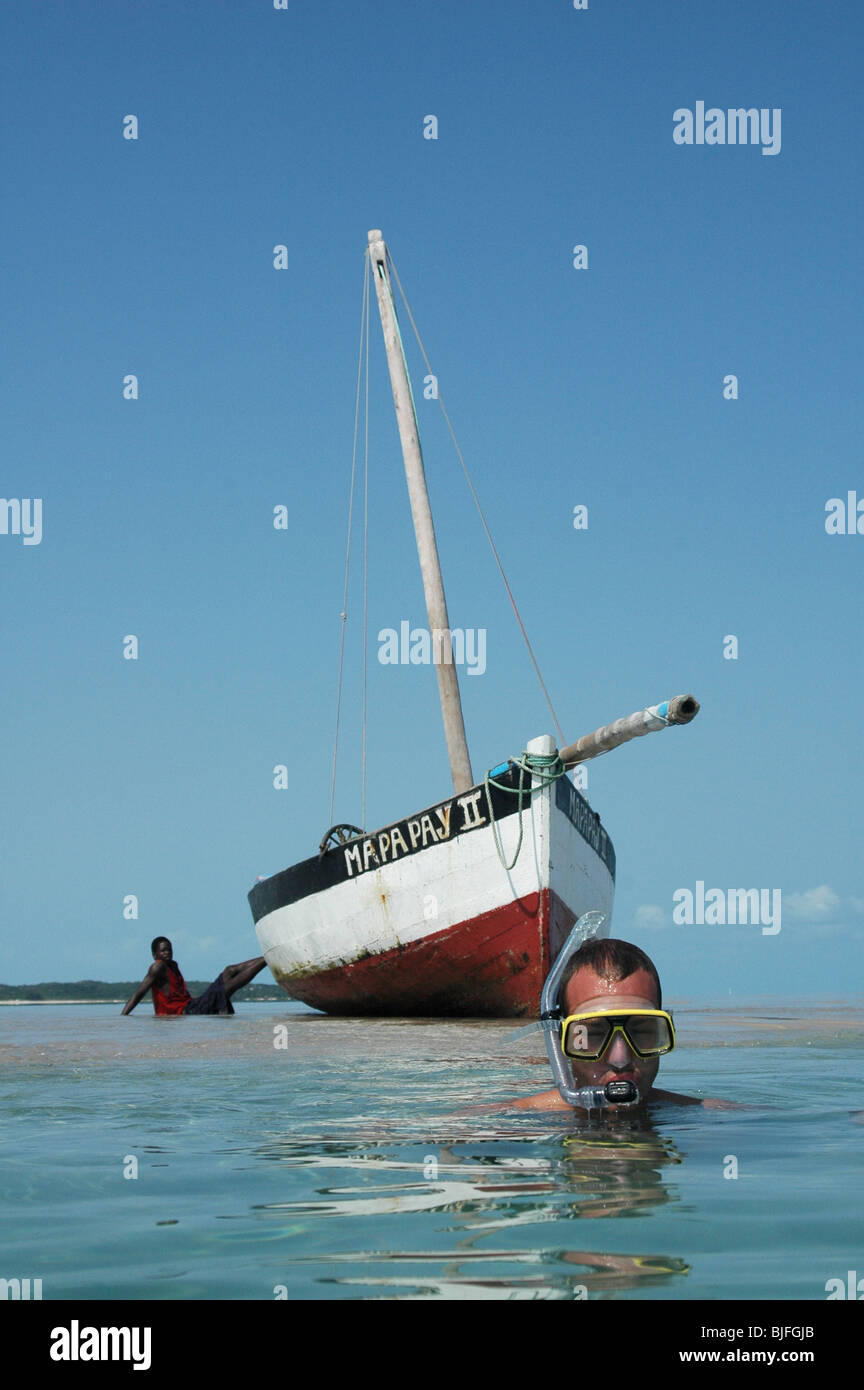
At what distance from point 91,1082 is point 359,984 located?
343 inches

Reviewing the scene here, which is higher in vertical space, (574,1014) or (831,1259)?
(574,1014)

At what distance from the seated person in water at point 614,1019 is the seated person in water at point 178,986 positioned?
1259cm

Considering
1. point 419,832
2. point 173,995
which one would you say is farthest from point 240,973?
point 419,832

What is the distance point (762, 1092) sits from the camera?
21.1 ft

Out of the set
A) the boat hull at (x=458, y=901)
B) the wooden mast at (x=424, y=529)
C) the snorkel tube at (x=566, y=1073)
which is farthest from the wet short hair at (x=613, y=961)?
the wooden mast at (x=424, y=529)

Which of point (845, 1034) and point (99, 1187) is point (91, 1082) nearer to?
point (99, 1187)

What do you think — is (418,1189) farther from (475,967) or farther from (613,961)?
(475,967)

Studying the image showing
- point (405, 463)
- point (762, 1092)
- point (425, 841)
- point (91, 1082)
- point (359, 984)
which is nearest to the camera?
point (762, 1092)

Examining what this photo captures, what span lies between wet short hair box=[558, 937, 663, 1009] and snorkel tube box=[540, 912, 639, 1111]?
0.16 m

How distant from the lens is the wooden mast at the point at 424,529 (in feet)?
53.2

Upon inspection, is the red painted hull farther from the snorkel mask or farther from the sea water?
the snorkel mask

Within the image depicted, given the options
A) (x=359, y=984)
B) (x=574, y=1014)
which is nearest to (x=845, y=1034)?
(x=359, y=984)

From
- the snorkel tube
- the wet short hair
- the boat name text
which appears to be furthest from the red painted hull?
the wet short hair

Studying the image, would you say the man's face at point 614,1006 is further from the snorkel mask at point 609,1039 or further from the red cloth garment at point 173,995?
the red cloth garment at point 173,995
